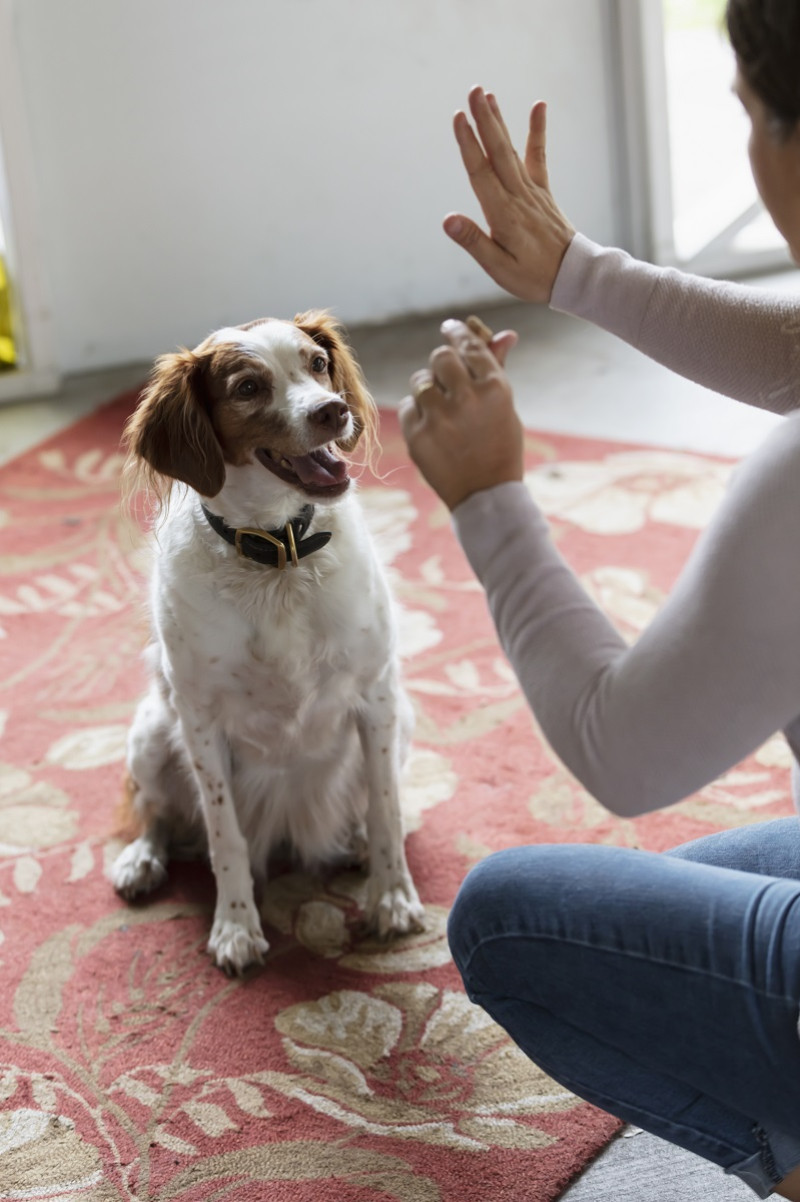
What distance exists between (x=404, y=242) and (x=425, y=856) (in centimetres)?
266

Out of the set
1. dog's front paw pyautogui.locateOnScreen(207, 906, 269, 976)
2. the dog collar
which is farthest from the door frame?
dog's front paw pyautogui.locateOnScreen(207, 906, 269, 976)

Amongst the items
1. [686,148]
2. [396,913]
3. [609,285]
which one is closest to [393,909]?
[396,913]

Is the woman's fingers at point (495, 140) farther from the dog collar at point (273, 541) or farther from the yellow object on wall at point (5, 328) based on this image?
the yellow object on wall at point (5, 328)

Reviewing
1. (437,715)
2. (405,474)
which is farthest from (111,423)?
(437,715)

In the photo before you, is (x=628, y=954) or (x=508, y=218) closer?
(x=628, y=954)

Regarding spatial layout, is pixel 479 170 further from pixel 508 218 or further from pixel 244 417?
pixel 244 417

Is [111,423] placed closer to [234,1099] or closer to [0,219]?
[0,219]

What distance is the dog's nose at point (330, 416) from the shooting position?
159cm

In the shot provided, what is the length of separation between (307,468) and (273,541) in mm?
100

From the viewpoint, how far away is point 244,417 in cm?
164

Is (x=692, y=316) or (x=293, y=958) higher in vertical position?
(x=692, y=316)

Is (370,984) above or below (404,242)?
below

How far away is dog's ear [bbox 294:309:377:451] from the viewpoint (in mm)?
1731

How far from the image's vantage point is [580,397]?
141 inches
